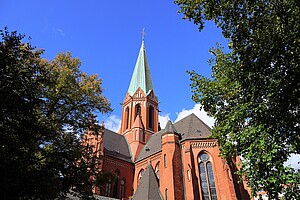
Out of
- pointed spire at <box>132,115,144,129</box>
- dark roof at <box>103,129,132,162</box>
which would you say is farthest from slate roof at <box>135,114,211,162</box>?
pointed spire at <box>132,115,144,129</box>

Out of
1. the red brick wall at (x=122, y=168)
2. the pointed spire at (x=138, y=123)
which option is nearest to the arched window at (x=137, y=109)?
the pointed spire at (x=138, y=123)

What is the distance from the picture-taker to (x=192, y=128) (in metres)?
27.2

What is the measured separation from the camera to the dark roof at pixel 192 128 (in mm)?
25594

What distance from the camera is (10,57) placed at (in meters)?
7.07

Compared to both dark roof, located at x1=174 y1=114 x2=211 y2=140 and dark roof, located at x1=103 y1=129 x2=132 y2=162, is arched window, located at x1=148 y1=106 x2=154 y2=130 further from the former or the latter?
dark roof, located at x1=174 y1=114 x2=211 y2=140

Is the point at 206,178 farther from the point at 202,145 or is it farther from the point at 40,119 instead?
the point at 40,119

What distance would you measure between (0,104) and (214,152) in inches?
835

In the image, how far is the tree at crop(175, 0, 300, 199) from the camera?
26.8 ft

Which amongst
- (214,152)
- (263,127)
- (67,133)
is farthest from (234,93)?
(214,152)

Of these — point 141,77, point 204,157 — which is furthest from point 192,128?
point 141,77

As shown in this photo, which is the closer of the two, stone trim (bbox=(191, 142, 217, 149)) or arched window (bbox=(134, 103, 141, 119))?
stone trim (bbox=(191, 142, 217, 149))

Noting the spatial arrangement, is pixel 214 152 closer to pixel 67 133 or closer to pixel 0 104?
pixel 67 133

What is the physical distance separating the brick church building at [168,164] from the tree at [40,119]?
27.5 feet

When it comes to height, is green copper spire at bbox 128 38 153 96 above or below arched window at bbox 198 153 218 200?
above
